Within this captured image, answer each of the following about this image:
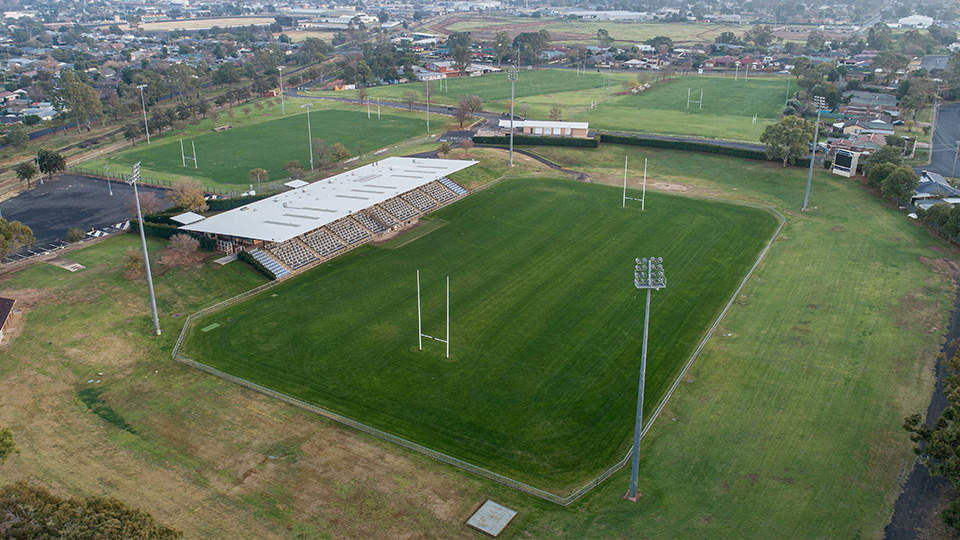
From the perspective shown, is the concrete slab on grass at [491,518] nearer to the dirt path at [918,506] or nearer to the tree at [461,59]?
the dirt path at [918,506]

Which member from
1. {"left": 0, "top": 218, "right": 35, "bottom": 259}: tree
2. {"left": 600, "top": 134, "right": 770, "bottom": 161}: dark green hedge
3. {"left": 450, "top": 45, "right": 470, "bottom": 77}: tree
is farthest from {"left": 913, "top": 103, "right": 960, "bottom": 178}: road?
{"left": 450, "top": 45, "right": 470, "bottom": 77}: tree

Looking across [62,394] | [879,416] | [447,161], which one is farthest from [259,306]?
[879,416]

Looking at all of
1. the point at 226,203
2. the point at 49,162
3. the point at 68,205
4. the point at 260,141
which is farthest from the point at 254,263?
the point at 260,141

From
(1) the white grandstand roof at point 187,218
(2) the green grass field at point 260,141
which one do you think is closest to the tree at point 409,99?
(2) the green grass field at point 260,141

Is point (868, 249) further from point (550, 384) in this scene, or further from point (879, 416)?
point (550, 384)

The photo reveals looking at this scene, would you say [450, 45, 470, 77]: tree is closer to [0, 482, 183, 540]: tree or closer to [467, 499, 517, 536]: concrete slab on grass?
[467, 499, 517, 536]: concrete slab on grass
